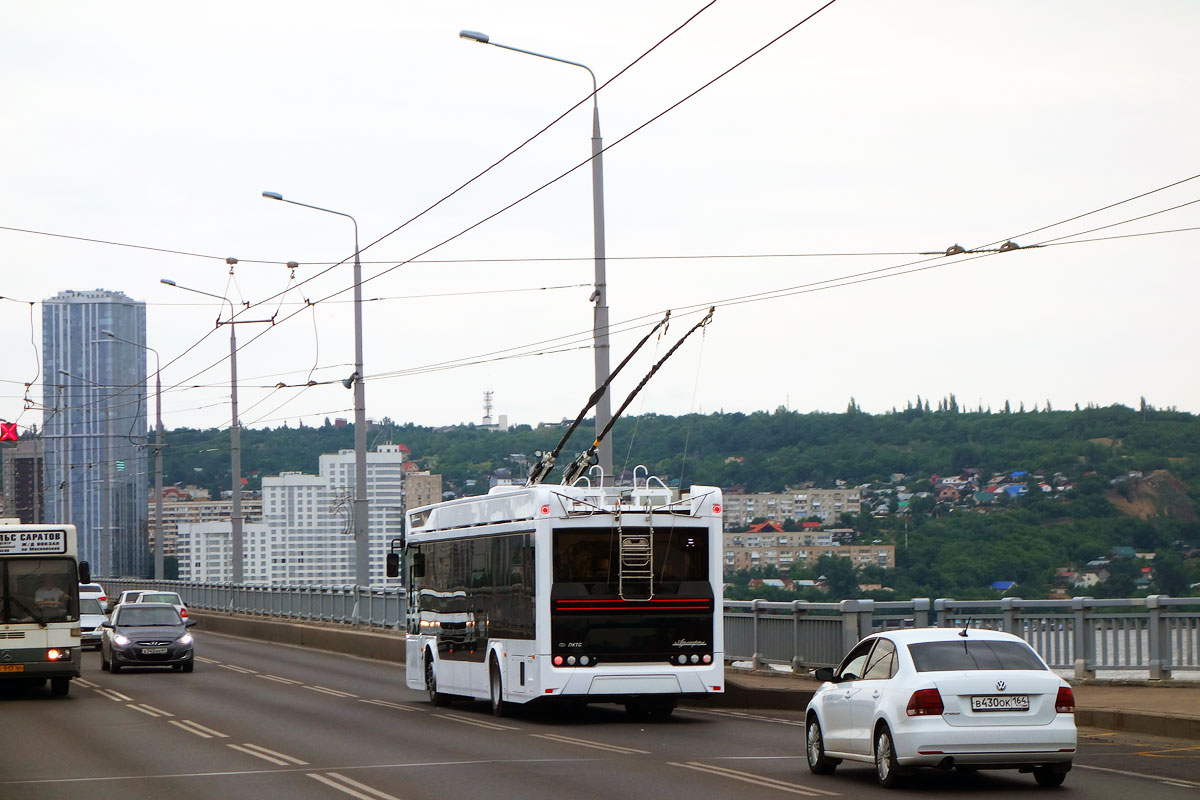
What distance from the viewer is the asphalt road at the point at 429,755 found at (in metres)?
14.0

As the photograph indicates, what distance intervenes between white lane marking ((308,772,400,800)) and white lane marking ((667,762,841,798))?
10.5 feet

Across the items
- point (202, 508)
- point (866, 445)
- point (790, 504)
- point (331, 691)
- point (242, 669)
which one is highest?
point (866, 445)

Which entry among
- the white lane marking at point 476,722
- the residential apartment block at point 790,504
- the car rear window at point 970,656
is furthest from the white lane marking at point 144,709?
the residential apartment block at point 790,504

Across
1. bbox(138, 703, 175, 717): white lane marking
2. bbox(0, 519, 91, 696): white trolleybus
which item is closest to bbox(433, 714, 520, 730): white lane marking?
bbox(138, 703, 175, 717): white lane marking

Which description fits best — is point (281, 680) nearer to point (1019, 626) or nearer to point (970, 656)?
point (1019, 626)

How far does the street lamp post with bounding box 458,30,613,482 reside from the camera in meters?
25.1

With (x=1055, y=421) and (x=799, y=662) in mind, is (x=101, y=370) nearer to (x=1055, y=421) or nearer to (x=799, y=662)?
(x=1055, y=421)

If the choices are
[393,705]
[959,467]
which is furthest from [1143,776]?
[959,467]

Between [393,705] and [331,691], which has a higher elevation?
[393,705]

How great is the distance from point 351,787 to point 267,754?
3648 millimetres

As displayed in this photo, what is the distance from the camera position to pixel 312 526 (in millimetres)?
96812

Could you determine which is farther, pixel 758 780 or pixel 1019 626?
pixel 1019 626

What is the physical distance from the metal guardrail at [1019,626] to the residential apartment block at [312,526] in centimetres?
3289

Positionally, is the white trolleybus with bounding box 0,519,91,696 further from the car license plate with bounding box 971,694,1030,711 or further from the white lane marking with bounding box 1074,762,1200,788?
the car license plate with bounding box 971,694,1030,711
